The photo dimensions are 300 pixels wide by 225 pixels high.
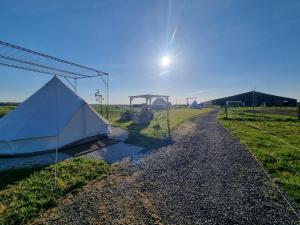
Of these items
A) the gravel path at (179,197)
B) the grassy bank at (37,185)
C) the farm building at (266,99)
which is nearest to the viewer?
the gravel path at (179,197)

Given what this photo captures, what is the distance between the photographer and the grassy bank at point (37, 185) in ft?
12.2

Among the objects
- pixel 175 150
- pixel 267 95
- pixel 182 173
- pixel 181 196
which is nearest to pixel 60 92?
pixel 175 150

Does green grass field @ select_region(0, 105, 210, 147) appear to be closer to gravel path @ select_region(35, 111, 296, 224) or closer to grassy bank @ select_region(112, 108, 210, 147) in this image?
grassy bank @ select_region(112, 108, 210, 147)

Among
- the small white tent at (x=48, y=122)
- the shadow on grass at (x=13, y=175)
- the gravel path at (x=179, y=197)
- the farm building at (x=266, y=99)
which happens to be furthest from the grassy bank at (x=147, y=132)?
the farm building at (x=266, y=99)

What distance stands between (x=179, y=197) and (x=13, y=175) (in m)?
4.91

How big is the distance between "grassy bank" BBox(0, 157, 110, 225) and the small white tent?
4.75ft

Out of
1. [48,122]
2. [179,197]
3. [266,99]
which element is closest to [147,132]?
[48,122]

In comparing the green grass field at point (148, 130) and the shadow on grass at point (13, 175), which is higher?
the green grass field at point (148, 130)

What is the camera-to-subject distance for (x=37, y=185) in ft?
16.0

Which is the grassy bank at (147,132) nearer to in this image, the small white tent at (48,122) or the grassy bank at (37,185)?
the small white tent at (48,122)

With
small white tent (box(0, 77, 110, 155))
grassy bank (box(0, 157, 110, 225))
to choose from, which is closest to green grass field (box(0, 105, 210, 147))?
small white tent (box(0, 77, 110, 155))

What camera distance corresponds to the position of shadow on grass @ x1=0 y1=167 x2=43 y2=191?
506 cm

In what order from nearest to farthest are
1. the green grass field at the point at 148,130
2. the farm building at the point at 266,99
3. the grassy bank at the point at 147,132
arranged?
the grassy bank at the point at 147,132 → the green grass field at the point at 148,130 → the farm building at the point at 266,99

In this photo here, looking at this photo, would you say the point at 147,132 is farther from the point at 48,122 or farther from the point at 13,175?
the point at 13,175
